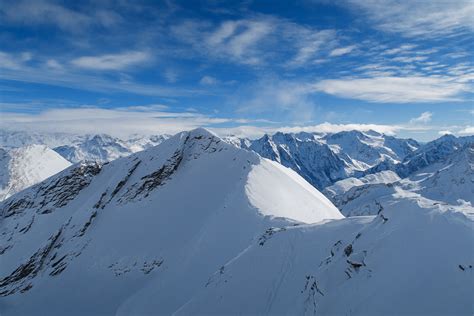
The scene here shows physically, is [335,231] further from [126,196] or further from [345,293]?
[126,196]

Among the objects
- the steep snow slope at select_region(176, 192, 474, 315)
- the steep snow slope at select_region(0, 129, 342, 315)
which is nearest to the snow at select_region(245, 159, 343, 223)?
the steep snow slope at select_region(0, 129, 342, 315)

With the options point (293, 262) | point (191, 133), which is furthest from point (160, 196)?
point (293, 262)

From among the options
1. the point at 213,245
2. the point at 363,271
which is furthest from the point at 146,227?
the point at 363,271

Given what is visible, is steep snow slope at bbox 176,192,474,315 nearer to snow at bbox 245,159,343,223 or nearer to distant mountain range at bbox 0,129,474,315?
distant mountain range at bbox 0,129,474,315

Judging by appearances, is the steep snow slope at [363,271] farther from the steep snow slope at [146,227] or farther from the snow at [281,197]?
the snow at [281,197]

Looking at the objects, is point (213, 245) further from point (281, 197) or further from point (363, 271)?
point (363, 271)

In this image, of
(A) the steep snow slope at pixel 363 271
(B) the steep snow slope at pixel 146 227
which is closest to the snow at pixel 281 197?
(B) the steep snow slope at pixel 146 227
